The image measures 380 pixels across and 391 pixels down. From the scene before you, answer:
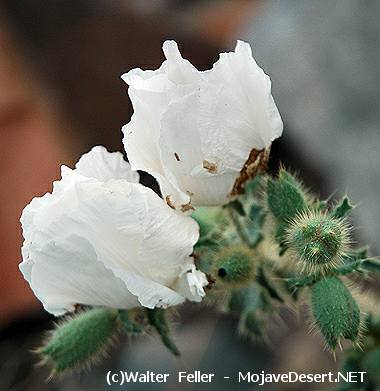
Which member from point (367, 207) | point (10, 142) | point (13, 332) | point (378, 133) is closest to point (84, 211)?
point (367, 207)

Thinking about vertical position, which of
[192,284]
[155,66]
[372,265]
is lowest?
[155,66]

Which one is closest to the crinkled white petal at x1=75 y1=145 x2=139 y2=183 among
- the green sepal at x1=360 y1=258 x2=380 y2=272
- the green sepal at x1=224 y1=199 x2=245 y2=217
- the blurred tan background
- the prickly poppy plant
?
the prickly poppy plant

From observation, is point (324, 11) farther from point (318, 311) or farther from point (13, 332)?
point (318, 311)

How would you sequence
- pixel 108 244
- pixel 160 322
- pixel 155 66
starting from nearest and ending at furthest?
pixel 108 244 → pixel 160 322 → pixel 155 66

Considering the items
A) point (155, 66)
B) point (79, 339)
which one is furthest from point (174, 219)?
point (155, 66)

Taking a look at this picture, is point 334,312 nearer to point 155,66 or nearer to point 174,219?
point 174,219

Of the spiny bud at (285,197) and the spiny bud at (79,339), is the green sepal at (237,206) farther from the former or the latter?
the spiny bud at (79,339)

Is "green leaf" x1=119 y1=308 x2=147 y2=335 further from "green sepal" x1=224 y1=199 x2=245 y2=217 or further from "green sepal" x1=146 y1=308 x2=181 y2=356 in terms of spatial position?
"green sepal" x1=224 y1=199 x2=245 y2=217
